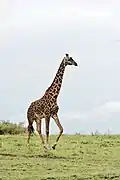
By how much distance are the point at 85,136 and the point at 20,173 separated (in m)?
8.93

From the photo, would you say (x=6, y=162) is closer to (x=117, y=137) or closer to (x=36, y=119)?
(x=36, y=119)

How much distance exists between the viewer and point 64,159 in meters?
13.8

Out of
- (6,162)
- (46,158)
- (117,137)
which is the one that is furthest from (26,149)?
(117,137)

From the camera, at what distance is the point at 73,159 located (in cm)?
1388

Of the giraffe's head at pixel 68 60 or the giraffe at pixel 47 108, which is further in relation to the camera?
the giraffe's head at pixel 68 60

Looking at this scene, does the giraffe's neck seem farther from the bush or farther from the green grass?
the bush

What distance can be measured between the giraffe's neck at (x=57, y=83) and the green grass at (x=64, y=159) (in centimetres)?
139

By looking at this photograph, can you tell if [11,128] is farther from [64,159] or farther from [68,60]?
[64,159]

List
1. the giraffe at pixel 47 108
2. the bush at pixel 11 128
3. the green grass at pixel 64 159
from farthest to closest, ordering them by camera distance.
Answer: the bush at pixel 11 128 → the giraffe at pixel 47 108 → the green grass at pixel 64 159

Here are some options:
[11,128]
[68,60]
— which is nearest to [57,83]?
[68,60]

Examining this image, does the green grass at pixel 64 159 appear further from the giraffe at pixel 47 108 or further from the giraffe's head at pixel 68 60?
the giraffe's head at pixel 68 60

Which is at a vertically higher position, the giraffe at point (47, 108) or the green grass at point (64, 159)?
the giraffe at point (47, 108)

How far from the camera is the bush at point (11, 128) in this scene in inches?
914

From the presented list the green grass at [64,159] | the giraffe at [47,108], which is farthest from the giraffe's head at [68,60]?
the green grass at [64,159]
